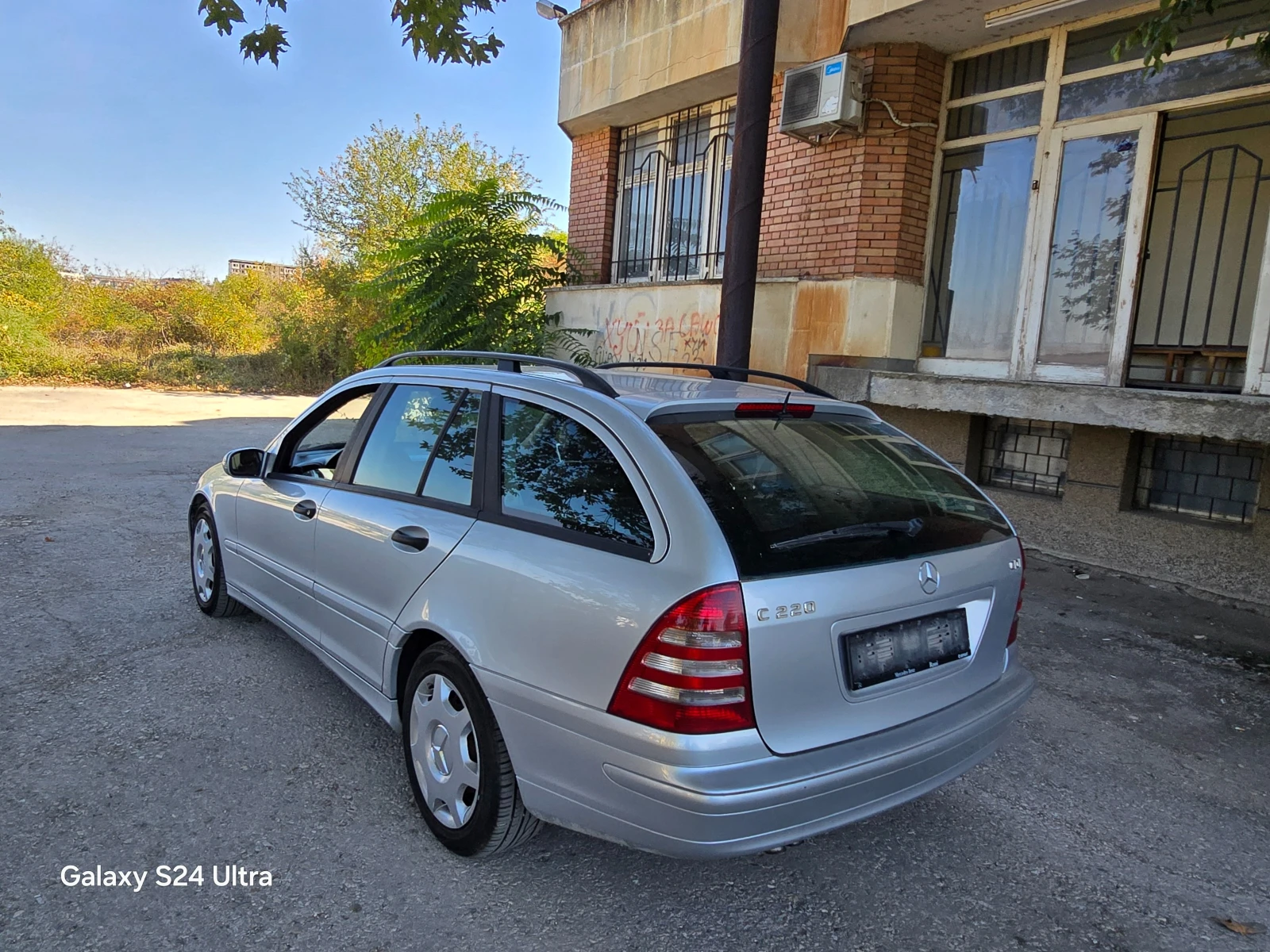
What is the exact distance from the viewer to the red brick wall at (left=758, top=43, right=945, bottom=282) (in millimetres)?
7773

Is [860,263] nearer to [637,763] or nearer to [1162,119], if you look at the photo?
[1162,119]

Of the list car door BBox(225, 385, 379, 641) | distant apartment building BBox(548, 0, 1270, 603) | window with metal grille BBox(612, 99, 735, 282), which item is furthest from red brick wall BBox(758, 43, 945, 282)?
car door BBox(225, 385, 379, 641)

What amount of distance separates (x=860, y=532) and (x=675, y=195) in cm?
864

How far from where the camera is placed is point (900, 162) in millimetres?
7840

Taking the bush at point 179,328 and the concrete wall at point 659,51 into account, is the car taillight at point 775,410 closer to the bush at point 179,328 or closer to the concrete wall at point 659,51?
the concrete wall at point 659,51

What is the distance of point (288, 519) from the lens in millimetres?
3863

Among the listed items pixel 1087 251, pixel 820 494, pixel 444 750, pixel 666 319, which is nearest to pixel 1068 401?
pixel 1087 251

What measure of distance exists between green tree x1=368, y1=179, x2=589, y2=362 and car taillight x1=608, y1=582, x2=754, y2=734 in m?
8.47

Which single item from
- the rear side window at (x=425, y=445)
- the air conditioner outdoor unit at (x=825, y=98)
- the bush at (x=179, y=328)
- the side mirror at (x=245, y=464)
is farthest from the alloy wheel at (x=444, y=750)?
the bush at (x=179, y=328)

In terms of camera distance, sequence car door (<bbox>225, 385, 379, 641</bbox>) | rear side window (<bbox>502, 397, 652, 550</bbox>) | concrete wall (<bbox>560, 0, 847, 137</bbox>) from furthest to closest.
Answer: concrete wall (<bbox>560, 0, 847, 137</bbox>) < car door (<bbox>225, 385, 379, 641</bbox>) < rear side window (<bbox>502, 397, 652, 550</bbox>)

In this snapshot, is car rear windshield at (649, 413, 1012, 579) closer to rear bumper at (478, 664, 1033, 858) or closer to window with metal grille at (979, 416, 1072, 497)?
rear bumper at (478, 664, 1033, 858)

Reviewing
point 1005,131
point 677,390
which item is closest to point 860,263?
point 1005,131

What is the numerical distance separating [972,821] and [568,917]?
1.58 metres

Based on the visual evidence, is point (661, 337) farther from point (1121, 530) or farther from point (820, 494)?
point (820, 494)
